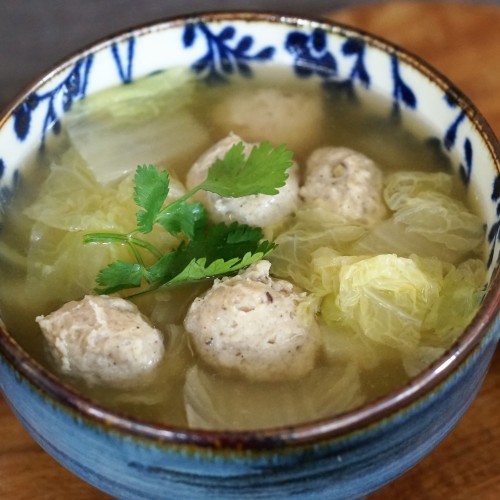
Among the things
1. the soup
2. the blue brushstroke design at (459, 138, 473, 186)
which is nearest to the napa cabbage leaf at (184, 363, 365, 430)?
the soup

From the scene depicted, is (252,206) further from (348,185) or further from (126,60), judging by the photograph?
(126,60)

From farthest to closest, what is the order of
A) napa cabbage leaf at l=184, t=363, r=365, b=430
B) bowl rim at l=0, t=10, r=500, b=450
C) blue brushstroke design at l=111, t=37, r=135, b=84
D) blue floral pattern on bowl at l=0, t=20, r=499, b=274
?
blue brushstroke design at l=111, t=37, r=135, b=84 < blue floral pattern on bowl at l=0, t=20, r=499, b=274 < napa cabbage leaf at l=184, t=363, r=365, b=430 < bowl rim at l=0, t=10, r=500, b=450

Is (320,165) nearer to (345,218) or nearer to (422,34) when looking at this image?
(345,218)

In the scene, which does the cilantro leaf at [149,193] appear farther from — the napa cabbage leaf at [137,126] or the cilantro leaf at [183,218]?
the napa cabbage leaf at [137,126]

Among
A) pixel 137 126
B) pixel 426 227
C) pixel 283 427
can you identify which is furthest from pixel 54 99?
pixel 283 427

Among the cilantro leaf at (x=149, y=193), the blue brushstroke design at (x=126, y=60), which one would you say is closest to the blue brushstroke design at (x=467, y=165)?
the cilantro leaf at (x=149, y=193)

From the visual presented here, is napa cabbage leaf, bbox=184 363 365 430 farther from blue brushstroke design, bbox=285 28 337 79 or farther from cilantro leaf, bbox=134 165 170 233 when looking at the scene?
blue brushstroke design, bbox=285 28 337 79

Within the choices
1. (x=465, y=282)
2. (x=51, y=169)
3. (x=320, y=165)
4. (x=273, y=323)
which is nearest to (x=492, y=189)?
(x=465, y=282)
